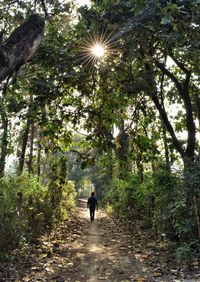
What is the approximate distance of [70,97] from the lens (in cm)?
1064

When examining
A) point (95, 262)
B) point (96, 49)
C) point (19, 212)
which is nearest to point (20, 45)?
point (96, 49)

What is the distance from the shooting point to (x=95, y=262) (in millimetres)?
9711

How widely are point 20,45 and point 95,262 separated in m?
6.39

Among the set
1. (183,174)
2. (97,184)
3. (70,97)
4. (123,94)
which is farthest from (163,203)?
(97,184)

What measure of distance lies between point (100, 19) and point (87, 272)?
20.0 feet

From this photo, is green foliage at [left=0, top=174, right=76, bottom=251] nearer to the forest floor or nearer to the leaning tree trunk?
the forest floor

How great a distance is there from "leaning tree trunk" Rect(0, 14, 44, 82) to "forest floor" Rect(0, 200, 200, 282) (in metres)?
4.61

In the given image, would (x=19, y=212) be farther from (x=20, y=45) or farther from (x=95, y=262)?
(x=20, y=45)

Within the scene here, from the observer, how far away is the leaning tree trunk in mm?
5273

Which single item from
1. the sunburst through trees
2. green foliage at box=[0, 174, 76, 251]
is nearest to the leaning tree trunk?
the sunburst through trees

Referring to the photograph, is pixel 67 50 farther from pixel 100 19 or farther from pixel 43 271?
pixel 43 271

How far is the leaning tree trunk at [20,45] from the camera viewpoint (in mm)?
5273

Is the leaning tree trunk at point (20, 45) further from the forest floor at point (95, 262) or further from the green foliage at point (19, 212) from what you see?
the green foliage at point (19, 212)

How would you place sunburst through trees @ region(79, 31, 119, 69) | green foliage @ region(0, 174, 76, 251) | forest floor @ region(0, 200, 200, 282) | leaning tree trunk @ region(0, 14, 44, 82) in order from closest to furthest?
1. leaning tree trunk @ region(0, 14, 44, 82)
2. forest floor @ region(0, 200, 200, 282)
3. sunburst through trees @ region(79, 31, 119, 69)
4. green foliage @ region(0, 174, 76, 251)
